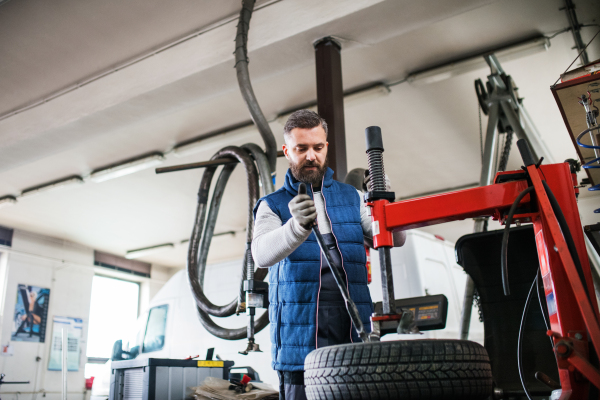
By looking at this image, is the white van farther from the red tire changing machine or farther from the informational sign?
the informational sign

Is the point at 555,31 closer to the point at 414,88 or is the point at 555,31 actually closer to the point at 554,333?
the point at 414,88

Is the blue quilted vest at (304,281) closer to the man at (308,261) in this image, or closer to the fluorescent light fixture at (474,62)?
the man at (308,261)

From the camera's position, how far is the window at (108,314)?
9.24 m

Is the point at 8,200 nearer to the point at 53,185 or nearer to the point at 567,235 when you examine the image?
the point at 53,185

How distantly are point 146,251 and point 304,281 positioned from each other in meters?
8.70

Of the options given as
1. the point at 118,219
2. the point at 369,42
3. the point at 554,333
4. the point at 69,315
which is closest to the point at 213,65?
the point at 369,42

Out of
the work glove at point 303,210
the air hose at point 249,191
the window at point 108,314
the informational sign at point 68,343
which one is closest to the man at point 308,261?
the work glove at point 303,210

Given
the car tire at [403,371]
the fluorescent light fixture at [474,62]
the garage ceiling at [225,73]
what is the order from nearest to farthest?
the car tire at [403,371] < the garage ceiling at [225,73] < the fluorescent light fixture at [474,62]

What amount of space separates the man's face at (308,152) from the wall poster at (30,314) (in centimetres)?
794

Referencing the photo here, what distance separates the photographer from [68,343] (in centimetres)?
841

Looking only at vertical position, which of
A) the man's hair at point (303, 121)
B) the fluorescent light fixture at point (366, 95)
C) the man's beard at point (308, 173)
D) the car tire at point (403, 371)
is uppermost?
the fluorescent light fixture at point (366, 95)

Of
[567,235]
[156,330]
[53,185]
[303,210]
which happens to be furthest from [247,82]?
[53,185]

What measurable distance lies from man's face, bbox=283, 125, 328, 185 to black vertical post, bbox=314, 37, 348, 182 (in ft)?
4.03

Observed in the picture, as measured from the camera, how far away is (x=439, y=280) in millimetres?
3500
